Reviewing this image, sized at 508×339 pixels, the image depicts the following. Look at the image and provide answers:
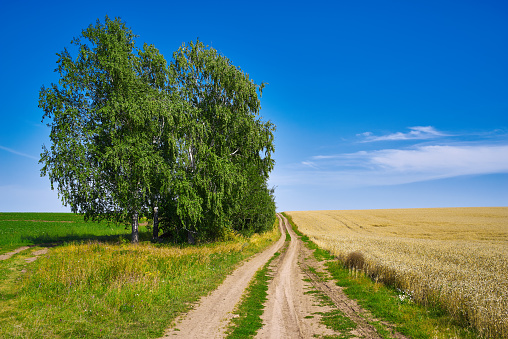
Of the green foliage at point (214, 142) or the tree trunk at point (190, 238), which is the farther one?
the tree trunk at point (190, 238)

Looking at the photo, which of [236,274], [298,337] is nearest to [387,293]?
[298,337]

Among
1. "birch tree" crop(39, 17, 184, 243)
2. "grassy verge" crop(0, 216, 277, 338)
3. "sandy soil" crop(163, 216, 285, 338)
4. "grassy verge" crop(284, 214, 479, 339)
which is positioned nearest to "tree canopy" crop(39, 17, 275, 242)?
"birch tree" crop(39, 17, 184, 243)

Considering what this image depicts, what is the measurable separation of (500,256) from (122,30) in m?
36.3

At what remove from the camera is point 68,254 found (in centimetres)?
1805

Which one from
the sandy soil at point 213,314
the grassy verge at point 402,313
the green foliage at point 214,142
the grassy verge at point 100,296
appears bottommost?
the grassy verge at point 402,313

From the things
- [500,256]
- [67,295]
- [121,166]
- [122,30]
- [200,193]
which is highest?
[122,30]

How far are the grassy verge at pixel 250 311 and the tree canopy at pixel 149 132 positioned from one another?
437 inches

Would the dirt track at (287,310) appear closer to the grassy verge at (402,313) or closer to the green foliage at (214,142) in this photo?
the grassy verge at (402,313)

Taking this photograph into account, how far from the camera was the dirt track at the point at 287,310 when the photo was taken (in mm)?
8062

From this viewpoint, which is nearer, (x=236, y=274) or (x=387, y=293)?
(x=387, y=293)

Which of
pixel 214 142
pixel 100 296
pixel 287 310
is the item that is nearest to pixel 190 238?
pixel 214 142

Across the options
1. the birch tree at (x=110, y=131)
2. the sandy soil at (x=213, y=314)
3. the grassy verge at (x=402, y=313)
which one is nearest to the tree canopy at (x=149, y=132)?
the birch tree at (x=110, y=131)

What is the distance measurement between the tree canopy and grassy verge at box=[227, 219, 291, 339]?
36.4 ft

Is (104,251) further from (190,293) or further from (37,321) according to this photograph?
(37,321)
